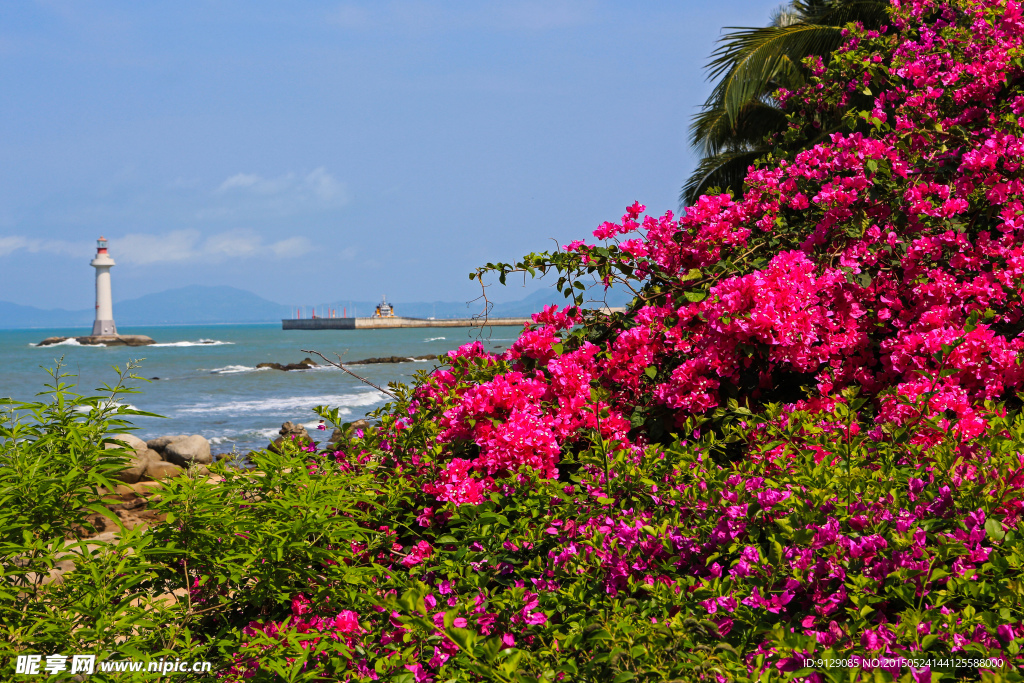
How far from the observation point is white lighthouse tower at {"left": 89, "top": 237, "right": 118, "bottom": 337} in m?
85.1

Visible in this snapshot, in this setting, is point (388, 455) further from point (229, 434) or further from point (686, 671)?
point (229, 434)

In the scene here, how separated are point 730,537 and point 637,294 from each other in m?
2.18

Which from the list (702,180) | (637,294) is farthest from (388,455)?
(702,180)

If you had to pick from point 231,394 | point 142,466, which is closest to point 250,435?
point 142,466

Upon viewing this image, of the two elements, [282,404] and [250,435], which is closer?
[250,435]

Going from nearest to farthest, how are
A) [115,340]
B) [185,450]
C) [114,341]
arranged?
[185,450]
[115,340]
[114,341]

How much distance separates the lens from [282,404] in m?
25.3

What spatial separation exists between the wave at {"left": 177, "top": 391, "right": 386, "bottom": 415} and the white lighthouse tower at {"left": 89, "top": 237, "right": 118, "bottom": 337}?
6999cm

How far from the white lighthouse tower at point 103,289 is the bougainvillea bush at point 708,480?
95213 millimetres

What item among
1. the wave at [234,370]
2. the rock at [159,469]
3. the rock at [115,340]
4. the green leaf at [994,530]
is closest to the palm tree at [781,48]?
the green leaf at [994,530]

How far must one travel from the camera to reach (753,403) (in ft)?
11.4

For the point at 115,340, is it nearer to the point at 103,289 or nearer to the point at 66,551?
the point at 103,289

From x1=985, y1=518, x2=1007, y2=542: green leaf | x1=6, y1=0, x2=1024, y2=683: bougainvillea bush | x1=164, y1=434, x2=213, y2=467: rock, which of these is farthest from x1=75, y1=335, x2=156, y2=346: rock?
x1=985, y1=518, x2=1007, y2=542: green leaf

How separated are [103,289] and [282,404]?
2888 inches
